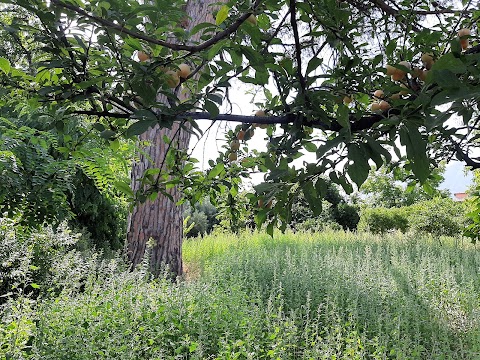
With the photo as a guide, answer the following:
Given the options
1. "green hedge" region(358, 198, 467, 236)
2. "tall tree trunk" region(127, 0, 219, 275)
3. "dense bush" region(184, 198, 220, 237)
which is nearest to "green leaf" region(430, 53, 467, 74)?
"tall tree trunk" region(127, 0, 219, 275)

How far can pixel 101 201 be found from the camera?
441 cm

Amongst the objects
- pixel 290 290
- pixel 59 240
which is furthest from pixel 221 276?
pixel 59 240

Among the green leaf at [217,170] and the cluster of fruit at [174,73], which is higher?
the cluster of fruit at [174,73]

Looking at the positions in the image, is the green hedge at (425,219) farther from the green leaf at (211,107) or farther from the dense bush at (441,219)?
the green leaf at (211,107)

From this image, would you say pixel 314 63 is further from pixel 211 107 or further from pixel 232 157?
pixel 232 157

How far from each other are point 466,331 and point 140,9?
274 centimetres

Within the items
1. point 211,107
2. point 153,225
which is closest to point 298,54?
point 211,107

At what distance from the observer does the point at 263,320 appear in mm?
2432

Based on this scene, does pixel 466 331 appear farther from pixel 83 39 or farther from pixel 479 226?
pixel 83 39

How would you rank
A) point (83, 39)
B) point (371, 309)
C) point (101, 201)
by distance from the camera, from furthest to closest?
point (101, 201) → point (371, 309) → point (83, 39)

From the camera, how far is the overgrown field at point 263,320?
202 centimetres

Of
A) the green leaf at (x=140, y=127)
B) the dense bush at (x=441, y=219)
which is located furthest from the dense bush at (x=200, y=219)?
the green leaf at (x=140, y=127)

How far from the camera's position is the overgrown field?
202cm

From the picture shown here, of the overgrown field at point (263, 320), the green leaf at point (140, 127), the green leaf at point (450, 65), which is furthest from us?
the overgrown field at point (263, 320)
